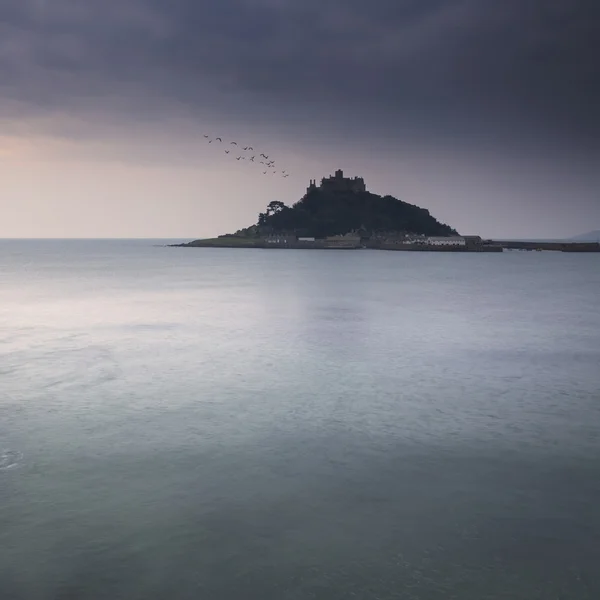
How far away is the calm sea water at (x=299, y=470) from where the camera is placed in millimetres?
8438

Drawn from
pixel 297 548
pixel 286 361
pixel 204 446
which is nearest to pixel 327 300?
pixel 286 361

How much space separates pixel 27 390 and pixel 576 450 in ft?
51.7

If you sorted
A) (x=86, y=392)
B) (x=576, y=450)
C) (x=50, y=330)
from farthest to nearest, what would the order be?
1. (x=50, y=330)
2. (x=86, y=392)
3. (x=576, y=450)

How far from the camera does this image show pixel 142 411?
1680 centimetres

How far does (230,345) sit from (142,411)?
12250 mm

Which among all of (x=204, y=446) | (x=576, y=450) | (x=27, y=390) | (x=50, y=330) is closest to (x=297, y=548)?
(x=204, y=446)

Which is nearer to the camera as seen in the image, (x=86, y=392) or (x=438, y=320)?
(x=86, y=392)

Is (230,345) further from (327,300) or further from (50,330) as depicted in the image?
(327,300)

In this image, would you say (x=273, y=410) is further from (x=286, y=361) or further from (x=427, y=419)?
(x=286, y=361)

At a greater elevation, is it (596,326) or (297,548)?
(297,548)

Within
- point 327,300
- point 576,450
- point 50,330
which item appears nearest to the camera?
point 576,450

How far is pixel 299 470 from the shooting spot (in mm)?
12359

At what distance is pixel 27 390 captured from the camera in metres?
19.2

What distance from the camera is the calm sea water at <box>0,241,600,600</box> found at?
332 inches
